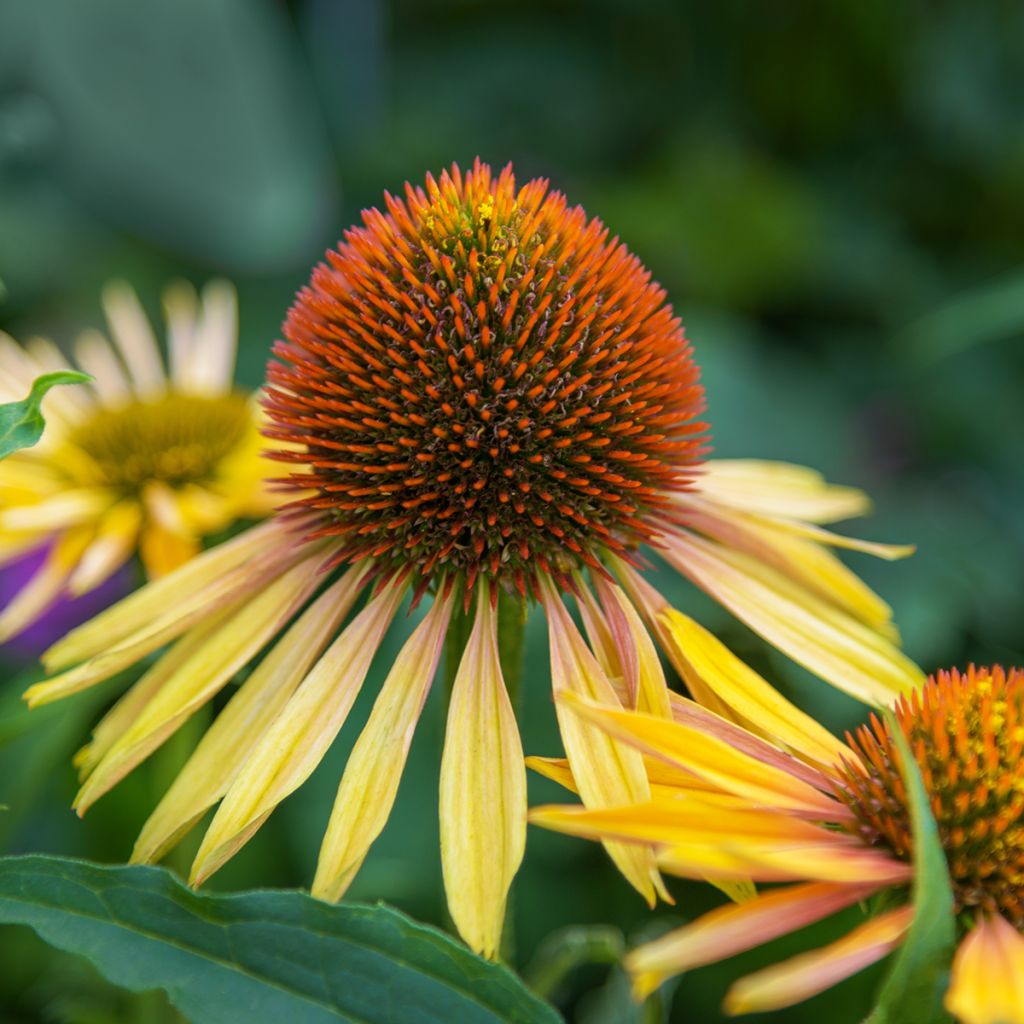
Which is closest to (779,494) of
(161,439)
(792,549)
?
(792,549)

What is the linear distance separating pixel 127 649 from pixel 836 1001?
95 centimetres

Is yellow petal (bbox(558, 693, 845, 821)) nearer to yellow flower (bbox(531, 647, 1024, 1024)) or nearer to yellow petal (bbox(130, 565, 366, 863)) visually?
yellow flower (bbox(531, 647, 1024, 1024))

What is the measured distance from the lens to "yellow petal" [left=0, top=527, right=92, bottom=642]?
39.9 inches

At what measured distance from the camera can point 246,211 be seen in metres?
3.23

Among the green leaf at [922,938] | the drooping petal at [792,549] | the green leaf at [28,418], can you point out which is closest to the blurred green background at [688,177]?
the drooping petal at [792,549]

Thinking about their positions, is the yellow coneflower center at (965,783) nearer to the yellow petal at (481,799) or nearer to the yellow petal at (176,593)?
the yellow petal at (481,799)

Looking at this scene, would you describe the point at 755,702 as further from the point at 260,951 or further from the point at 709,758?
the point at 260,951

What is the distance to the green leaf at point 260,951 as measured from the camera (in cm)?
55

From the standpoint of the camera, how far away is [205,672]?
2.43 feet

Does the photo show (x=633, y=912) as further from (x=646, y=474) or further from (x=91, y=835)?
(x=646, y=474)

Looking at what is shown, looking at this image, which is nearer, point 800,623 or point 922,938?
point 922,938

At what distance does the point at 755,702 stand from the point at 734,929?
0.70 feet

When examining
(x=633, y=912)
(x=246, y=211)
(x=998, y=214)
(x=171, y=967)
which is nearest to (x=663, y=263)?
(x=998, y=214)

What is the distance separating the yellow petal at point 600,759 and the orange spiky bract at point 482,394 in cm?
7
